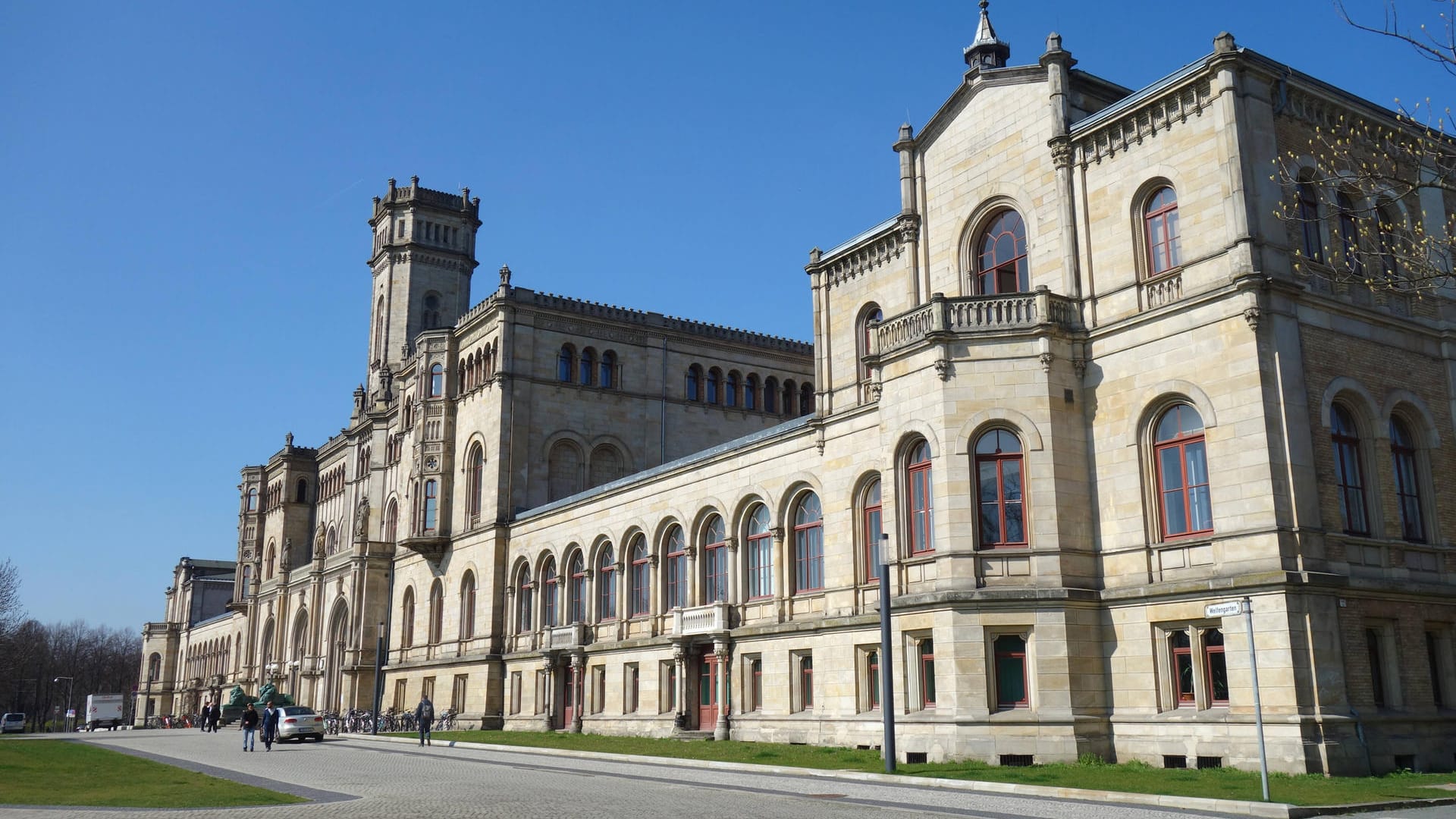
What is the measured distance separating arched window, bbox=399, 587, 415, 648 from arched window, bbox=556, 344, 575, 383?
1593cm

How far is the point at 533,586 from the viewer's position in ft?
Result: 171

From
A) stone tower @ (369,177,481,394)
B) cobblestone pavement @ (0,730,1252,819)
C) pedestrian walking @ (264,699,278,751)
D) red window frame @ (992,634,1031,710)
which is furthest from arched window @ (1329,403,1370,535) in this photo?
stone tower @ (369,177,481,394)

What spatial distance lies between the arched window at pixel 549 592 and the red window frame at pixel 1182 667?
29979mm

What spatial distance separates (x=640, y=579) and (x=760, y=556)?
315 inches

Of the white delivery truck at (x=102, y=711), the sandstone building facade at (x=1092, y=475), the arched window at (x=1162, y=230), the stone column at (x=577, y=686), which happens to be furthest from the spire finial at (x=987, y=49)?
the white delivery truck at (x=102, y=711)

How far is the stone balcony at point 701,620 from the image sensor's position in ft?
128

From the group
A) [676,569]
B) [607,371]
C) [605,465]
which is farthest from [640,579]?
[607,371]

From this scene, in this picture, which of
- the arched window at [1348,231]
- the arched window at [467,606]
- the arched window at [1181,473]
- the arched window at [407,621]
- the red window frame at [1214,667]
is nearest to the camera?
the red window frame at [1214,667]

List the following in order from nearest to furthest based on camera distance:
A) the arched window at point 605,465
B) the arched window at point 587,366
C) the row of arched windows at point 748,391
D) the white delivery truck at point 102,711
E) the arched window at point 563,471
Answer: the arched window at point 563,471
the arched window at point 605,465
the arched window at point 587,366
the row of arched windows at point 748,391
the white delivery truck at point 102,711

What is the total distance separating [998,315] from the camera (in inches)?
1134

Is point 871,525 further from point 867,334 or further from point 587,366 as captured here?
point 587,366

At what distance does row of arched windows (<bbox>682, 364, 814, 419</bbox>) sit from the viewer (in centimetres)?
6116

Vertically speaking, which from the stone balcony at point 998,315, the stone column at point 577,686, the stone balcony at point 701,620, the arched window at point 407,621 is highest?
the stone balcony at point 998,315

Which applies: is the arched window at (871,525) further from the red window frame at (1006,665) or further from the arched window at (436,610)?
the arched window at (436,610)
